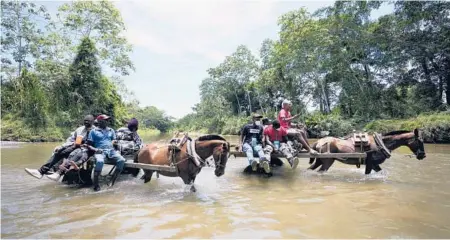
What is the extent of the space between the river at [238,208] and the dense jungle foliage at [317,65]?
14.3m

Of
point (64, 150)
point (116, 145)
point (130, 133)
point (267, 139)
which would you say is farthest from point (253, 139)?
point (64, 150)

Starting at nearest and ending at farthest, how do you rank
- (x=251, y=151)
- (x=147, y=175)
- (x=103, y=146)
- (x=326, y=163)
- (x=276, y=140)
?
(x=103, y=146) < (x=147, y=175) < (x=251, y=151) < (x=276, y=140) < (x=326, y=163)

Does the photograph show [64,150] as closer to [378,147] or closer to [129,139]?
[129,139]

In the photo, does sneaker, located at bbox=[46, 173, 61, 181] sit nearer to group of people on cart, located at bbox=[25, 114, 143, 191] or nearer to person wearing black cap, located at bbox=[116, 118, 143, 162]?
group of people on cart, located at bbox=[25, 114, 143, 191]

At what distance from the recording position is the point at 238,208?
16.9ft

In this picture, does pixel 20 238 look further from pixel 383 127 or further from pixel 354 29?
pixel 354 29

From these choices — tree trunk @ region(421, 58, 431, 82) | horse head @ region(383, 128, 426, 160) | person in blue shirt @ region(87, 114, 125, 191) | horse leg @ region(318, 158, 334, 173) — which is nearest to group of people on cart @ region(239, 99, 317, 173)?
horse leg @ region(318, 158, 334, 173)

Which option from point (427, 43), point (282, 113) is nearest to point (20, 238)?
point (282, 113)

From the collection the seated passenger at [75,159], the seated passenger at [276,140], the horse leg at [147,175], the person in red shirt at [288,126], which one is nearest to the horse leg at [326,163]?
the person in red shirt at [288,126]

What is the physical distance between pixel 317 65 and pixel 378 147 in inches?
811

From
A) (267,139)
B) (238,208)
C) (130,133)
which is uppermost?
(130,133)

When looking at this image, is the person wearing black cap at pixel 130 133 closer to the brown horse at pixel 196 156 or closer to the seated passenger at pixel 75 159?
the seated passenger at pixel 75 159

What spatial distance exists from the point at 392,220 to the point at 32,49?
89.1 feet

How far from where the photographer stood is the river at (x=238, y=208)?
403 cm
